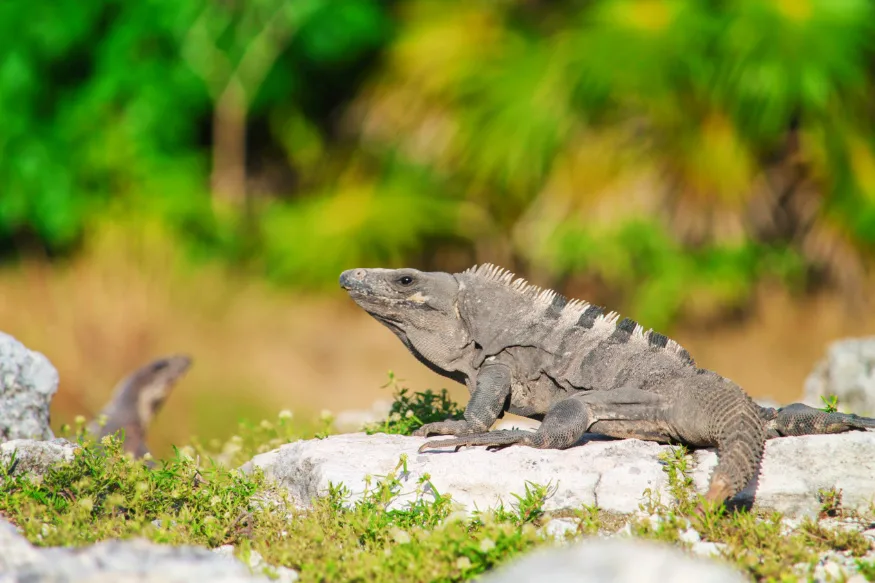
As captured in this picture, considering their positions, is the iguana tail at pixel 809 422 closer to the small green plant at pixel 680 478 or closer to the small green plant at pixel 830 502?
the small green plant at pixel 830 502

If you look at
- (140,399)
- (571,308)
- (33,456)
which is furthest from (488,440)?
(140,399)

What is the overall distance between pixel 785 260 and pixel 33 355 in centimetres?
970

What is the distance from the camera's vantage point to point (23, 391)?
557 centimetres

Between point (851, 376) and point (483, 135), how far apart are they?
681 centimetres

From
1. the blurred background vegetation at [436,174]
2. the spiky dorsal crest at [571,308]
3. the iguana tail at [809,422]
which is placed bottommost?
the iguana tail at [809,422]

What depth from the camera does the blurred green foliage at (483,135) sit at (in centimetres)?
1234

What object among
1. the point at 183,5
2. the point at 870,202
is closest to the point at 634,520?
the point at 870,202

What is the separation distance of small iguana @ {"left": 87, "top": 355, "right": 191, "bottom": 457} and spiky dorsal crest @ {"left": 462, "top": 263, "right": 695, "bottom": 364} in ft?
11.6

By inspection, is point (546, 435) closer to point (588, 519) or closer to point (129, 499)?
point (588, 519)

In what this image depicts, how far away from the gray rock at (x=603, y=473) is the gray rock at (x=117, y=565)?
127 cm

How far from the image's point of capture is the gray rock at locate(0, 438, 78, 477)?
479cm

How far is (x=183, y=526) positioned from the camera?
4422 millimetres

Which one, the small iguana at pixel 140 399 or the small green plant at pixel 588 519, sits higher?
the small iguana at pixel 140 399

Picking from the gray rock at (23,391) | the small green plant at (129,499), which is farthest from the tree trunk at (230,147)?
the small green plant at (129,499)
